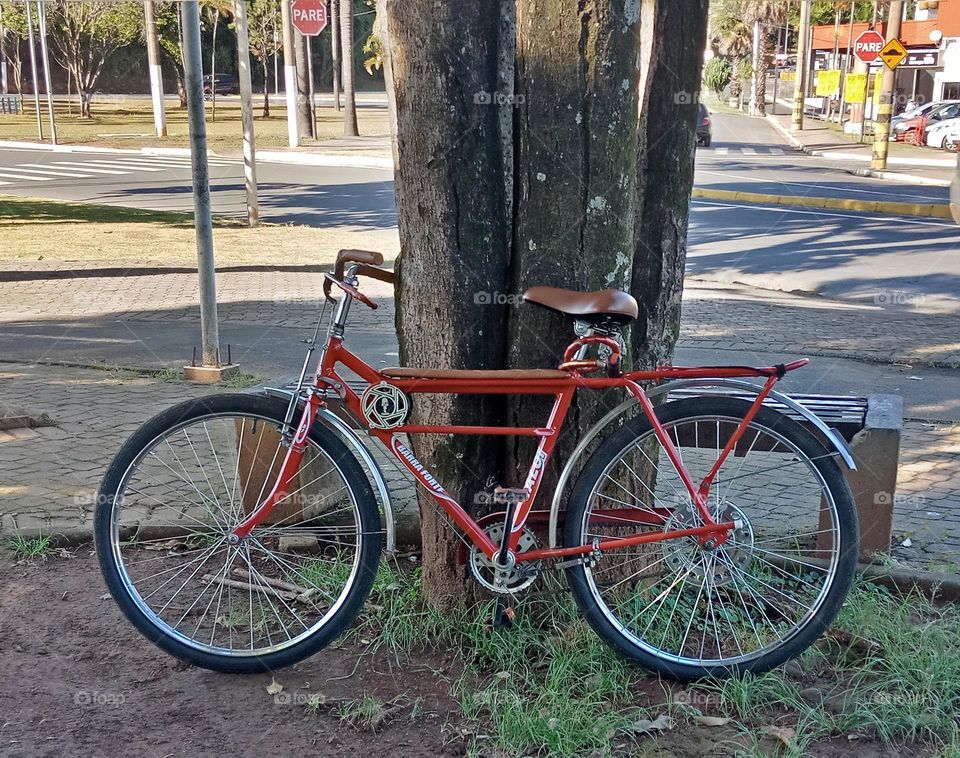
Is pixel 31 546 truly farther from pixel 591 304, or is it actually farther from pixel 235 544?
pixel 591 304

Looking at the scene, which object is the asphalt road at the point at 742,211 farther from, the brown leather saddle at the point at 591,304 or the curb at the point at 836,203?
the brown leather saddle at the point at 591,304

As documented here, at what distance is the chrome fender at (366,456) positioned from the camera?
11.1 feet

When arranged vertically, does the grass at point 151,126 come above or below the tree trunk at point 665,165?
below

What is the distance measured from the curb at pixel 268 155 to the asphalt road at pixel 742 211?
2.70ft

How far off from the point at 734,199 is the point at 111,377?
15.9 m

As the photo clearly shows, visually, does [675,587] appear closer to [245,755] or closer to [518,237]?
[518,237]

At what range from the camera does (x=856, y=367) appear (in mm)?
8234

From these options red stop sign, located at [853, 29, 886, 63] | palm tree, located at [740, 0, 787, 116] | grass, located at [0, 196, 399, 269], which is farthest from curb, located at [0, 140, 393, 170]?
palm tree, located at [740, 0, 787, 116]

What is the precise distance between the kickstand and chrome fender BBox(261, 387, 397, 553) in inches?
16.6

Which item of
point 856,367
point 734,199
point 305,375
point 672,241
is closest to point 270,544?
point 305,375

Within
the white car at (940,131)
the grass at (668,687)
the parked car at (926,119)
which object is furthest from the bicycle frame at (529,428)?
the parked car at (926,119)

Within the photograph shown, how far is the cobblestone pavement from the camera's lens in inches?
196

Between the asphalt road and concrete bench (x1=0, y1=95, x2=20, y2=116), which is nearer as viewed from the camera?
the asphalt road

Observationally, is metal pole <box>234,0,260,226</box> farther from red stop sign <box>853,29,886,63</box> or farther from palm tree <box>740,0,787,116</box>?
palm tree <box>740,0,787,116</box>
